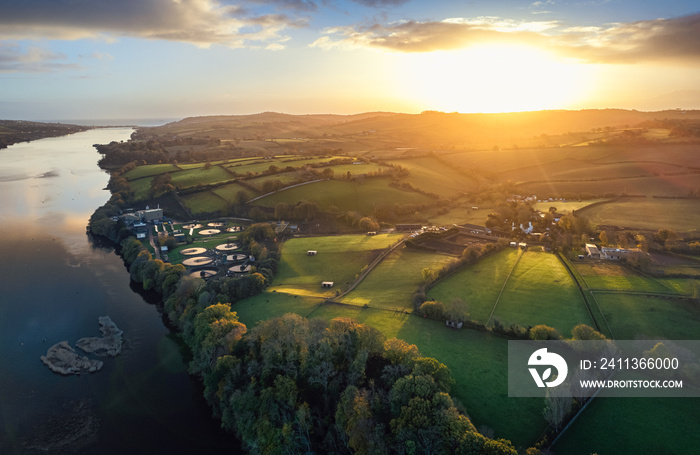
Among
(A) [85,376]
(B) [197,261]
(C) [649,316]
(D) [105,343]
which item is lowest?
(A) [85,376]

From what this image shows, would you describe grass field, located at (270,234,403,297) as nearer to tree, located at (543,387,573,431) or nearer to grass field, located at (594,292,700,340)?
tree, located at (543,387,573,431)

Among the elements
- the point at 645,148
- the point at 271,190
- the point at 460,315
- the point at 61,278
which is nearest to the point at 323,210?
the point at 271,190

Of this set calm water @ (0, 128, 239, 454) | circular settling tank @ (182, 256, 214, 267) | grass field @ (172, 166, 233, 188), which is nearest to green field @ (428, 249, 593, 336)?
calm water @ (0, 128, 239, 454)

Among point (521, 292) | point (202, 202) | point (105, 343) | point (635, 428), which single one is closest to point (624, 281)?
point (521, 292)

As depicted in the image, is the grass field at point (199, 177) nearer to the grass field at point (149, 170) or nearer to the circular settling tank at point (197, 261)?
the grass field at point (149, 170)

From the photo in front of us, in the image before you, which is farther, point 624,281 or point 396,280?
point 396,280

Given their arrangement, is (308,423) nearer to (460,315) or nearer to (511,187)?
(460,315)

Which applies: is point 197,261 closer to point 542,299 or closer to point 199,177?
point 542,299
